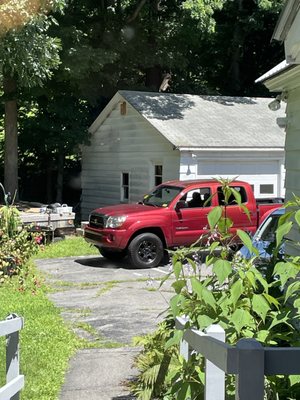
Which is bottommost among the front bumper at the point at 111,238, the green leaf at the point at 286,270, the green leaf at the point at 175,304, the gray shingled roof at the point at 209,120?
the front bumper at the point at 111,238

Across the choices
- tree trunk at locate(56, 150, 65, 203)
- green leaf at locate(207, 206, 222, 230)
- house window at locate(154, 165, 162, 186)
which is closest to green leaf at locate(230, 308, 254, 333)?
green leaf at locate(207, 206, 222, 230)

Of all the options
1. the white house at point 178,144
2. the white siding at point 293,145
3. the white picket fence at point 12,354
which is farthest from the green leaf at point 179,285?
the white house at point 178,144

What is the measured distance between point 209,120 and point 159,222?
7177 millimetres

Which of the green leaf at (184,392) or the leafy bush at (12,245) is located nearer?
the green leaf at (184,392)

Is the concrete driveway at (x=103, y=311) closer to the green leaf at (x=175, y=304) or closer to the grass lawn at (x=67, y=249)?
the grass lawn at (x=67, y=249)

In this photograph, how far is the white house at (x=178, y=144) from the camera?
17188 millimetres

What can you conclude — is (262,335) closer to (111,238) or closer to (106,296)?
(106,296)

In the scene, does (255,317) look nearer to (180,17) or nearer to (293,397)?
(293,397)

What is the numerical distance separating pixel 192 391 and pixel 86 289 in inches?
300

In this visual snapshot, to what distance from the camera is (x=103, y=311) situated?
28.1 feet

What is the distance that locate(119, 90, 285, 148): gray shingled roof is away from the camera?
17406 millimetres

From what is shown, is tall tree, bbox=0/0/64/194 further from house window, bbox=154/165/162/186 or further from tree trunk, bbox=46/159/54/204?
tree trunk, bbox=46/159/54/204

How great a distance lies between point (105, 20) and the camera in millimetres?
24734

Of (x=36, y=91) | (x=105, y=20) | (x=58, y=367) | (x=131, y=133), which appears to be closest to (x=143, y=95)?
(x=131, y=133)
